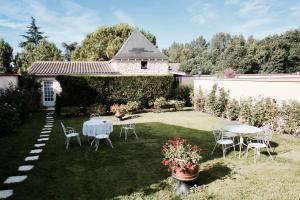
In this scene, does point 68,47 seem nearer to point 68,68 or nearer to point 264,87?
point 68,68

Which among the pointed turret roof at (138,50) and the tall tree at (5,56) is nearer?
the pointed turret roof at (138,50)

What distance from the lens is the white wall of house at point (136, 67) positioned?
27.6 meters

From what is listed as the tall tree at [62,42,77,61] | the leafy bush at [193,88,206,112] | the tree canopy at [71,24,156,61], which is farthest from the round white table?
the tall tree at [62,42,77,61]

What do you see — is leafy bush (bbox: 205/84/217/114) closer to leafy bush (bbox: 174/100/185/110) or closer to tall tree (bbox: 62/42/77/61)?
leafy bush (bbox: 174/100/185/110)

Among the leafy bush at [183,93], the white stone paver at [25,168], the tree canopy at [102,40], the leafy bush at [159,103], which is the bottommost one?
the white stone paver at [25,168]

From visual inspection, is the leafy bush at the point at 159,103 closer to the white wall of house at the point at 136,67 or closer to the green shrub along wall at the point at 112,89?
the green shrub along wall at the point at 112,89

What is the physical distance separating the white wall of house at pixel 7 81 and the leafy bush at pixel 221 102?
12767 millimetres

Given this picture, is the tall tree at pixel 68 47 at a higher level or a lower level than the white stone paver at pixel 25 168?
higher

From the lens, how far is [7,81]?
1552 centimetres

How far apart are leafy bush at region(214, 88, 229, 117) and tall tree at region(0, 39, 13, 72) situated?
102 ft

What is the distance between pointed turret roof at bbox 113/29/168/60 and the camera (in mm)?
28406

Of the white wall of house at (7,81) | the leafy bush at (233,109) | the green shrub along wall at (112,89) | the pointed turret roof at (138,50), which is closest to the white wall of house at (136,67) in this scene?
the pointed turret roof at (138,50)

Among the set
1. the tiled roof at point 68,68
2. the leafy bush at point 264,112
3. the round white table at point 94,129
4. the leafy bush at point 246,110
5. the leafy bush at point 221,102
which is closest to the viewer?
the round white table at point 94,129

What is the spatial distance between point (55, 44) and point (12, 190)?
42.4 metres
